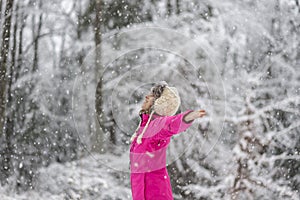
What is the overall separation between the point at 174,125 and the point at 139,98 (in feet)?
6.48

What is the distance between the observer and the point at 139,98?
3.27 metres

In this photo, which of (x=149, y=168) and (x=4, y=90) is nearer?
(x=149, y=168)

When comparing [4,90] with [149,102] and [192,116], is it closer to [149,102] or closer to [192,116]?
[149,102]

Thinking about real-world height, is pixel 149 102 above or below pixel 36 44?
below

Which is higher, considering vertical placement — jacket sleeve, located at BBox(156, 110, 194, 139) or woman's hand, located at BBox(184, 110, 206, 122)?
woman's hand, located at BBox(184, 110, 206, 122)

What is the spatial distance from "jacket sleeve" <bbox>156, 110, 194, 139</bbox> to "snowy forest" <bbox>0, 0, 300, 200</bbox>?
183 centimetres

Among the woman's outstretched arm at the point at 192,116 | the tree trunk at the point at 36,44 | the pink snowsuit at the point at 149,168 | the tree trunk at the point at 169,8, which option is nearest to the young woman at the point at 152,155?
the pink snowsuit at the point at 149,168

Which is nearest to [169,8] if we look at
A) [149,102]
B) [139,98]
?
[139,98]

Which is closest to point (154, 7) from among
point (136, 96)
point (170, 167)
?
point (136, 96)

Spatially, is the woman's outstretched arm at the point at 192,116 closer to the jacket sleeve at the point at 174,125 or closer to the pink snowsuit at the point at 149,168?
the jacket sleeve at the point at 174,125

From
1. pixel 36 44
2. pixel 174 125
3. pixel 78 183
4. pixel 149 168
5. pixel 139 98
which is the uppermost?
pixel 36 44

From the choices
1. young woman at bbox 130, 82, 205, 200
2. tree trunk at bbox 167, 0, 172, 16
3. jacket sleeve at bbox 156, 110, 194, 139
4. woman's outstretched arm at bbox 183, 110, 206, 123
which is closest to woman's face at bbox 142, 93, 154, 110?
young woman at bbox 130, 82, 205, 200

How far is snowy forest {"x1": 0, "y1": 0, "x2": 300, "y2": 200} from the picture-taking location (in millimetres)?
3318

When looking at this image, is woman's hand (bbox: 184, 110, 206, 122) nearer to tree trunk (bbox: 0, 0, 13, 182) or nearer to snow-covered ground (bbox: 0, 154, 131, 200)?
snow-covered ground (bbox: 0, 154, 131, 200)
